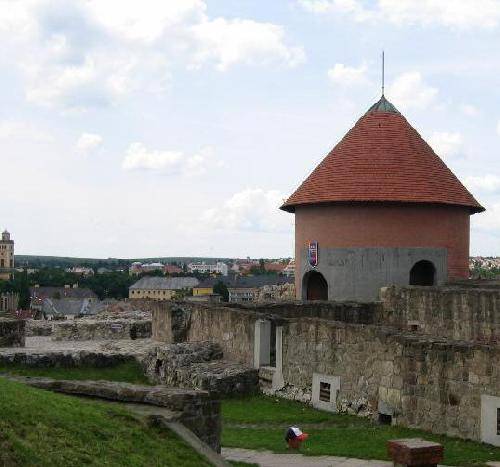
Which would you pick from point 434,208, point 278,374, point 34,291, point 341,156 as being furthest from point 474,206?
point 34,291

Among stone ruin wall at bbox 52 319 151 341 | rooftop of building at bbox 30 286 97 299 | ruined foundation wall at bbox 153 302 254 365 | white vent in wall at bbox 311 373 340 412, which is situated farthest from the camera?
rooftop of building at bbox 30 286 97 299

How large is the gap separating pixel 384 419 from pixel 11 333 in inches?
365

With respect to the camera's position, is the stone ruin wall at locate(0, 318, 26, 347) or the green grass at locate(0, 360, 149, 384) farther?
the stone ruin wall at locate(0, 318, 26, 347)

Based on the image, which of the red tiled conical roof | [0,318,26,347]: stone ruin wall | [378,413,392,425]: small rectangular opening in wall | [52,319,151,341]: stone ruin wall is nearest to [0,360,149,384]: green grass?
[0,318,26,347]: stone ruin wall

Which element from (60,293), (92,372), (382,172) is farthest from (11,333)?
(60,293)

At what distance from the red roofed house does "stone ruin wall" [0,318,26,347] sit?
28.9 ft

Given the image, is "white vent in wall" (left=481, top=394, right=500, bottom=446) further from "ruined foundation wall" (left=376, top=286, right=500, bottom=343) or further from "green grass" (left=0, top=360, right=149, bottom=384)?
"green grass" (left=0, top=360, right=149, bottom=384)

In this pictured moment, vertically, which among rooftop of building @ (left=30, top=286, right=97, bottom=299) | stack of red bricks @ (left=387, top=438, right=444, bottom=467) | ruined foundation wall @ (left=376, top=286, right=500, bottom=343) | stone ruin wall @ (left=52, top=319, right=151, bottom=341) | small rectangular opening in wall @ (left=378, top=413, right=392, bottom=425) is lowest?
rooftop of building @ (left=30, top=286, right=97, bottom=299)

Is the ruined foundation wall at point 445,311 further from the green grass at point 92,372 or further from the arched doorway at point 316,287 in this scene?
the green grass at point 92,372

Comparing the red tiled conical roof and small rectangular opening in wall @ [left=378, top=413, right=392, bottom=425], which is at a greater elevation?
the red tiled conical roof

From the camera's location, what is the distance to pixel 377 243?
22.8 m

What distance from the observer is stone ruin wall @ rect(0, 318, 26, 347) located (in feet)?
59.4

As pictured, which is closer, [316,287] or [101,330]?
[101,330]

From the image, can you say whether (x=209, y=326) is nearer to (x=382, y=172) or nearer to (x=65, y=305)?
(x=382, y=172)
